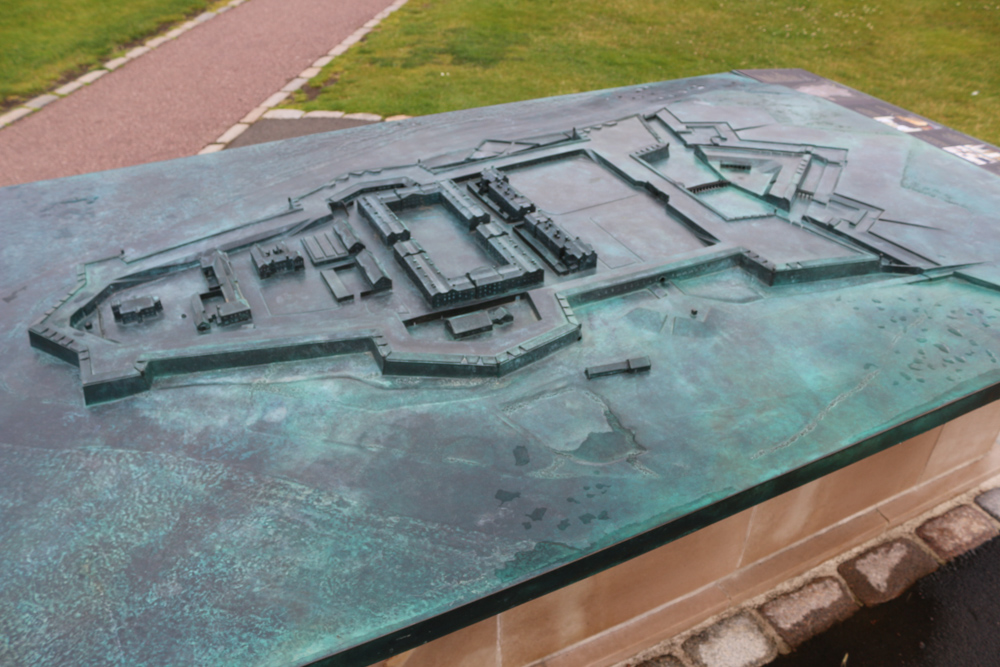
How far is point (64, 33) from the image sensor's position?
13.1m

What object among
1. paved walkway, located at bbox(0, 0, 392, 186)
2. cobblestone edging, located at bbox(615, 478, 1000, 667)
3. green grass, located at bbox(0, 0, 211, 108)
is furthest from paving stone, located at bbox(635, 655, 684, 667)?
green grass, located at bbox(0, 0, 211, 108)

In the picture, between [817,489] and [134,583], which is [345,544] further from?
[817,489]

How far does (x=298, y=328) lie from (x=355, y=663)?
1951mm

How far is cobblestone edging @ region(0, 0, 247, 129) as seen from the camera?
1070cm

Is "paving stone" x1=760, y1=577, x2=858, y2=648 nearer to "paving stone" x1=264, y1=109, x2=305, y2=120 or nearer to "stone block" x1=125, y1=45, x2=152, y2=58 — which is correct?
"paving stone" x1=264, y1=109, x2=305, y2=120

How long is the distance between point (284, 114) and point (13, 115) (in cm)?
397

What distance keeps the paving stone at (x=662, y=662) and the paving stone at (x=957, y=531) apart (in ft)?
7.12

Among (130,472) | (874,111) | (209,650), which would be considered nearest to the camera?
(209,650)

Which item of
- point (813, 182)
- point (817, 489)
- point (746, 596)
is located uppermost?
point (813, 182)

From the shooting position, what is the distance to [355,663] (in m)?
2.75

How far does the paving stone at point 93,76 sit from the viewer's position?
1184 cm

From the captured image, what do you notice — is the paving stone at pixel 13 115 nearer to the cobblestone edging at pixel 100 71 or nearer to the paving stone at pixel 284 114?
the cobblestone edging at pixel 100 71

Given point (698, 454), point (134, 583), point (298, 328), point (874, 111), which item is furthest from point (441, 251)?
point (874, 111)

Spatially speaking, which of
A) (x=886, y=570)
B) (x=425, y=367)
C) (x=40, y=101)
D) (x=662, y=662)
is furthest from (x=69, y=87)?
(x=886, y=570)
